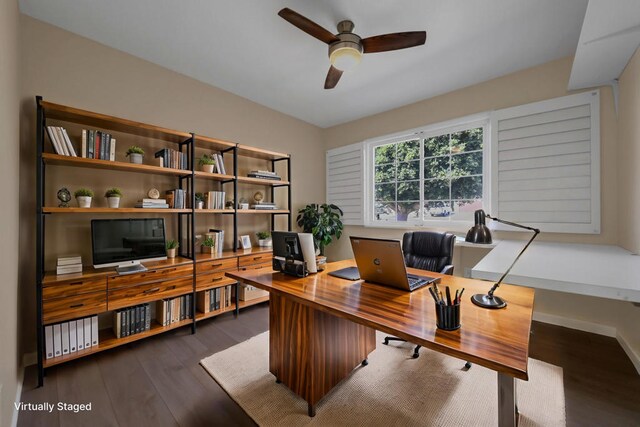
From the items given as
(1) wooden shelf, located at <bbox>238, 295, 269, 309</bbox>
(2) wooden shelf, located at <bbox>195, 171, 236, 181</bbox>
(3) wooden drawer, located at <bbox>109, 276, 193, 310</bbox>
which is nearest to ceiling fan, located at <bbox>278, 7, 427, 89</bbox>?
(2) wooden shelf, located at <bbox>195, 171, 236, 181</bbox>

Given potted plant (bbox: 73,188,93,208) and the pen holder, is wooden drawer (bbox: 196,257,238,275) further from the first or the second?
the pen holder

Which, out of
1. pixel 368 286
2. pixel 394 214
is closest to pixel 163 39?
pixel 368 286

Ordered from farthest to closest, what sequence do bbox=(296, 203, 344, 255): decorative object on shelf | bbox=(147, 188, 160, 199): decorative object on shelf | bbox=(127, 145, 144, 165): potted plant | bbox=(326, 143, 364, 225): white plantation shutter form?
bbox=(326, 143, 364, 225): white plantation shutter < bbox=(296, 203, 344, 255): decorative object on shelf < bbox=(147, 188, 160, 199): decorative object on shelf < bbox=(127, 145, 144, 165): potted plant

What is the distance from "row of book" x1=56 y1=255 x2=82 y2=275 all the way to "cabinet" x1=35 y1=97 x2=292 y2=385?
5 centimetres

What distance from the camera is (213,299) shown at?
287 cm

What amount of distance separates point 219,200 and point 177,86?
1388mm

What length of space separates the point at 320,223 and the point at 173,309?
88.8 inches

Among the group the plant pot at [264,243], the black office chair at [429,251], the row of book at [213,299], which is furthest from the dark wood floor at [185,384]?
the plant pot at [264,243]

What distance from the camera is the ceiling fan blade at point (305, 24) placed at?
67.0 inches

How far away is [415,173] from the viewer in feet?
12.4

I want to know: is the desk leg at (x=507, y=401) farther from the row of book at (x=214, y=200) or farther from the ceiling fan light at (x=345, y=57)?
the row of book at (x=214, y=200)

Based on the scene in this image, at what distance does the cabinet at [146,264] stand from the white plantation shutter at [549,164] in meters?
2.88

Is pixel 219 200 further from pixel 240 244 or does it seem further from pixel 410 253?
pixel 410 253

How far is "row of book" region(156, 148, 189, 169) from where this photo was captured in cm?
267
